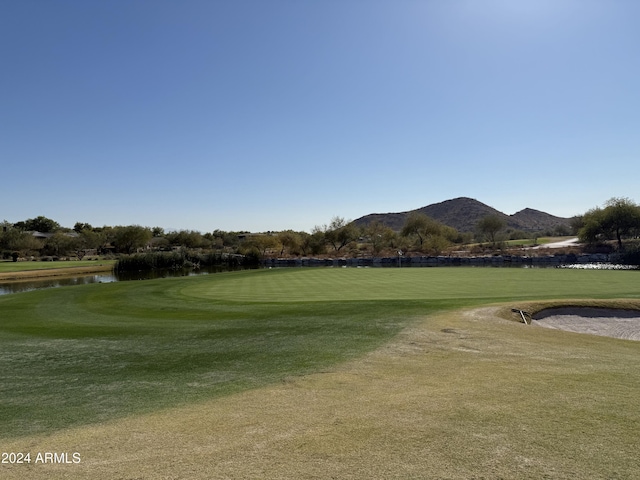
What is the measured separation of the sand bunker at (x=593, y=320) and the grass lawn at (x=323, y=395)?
2.71 meters

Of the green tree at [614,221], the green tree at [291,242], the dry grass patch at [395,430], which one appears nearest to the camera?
the dry grass patch at [395,430]

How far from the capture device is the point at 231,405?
654cm

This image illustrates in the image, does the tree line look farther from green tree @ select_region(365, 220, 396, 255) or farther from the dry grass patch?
the dry grass patch

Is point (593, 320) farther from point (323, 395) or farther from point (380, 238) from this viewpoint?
point (380, 238)

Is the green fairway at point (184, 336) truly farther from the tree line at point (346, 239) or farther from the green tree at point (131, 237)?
the green tree at point (131, 237)

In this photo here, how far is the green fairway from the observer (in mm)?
7336

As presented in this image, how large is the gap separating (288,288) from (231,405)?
17980mm

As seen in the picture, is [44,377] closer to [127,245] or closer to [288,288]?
[288,288]

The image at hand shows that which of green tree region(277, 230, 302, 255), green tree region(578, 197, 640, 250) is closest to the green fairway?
green tree region(578, 197, 640, 250)

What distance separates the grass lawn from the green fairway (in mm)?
67

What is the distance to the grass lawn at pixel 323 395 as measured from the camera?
4.41 metres

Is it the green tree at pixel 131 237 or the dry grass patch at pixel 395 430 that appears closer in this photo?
the dry grass patch at pixel 395 430

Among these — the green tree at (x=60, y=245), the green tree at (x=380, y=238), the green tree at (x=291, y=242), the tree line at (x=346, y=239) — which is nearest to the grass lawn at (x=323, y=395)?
the tree line at (x=346, y=239)

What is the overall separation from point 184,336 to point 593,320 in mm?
13875
